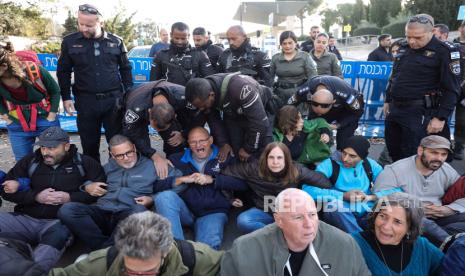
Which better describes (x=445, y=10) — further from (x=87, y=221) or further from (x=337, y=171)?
(x=87, y=221)

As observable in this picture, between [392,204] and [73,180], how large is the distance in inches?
107

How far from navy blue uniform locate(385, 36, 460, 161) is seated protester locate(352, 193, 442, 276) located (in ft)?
6.21

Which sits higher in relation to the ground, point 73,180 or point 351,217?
point 73,180

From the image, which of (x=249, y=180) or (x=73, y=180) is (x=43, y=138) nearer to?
(x=73, y=180)

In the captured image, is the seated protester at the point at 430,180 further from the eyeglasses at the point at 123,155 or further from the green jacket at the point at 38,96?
the green jacket at the point at 38,96

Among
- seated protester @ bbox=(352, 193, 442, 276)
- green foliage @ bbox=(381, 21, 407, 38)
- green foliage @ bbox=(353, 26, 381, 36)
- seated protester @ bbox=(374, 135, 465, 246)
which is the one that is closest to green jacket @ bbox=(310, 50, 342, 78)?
seated protester @ bbox=(374, 135, 465, 246)

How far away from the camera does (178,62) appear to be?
461 centimetres

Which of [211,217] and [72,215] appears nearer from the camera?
[72,215]

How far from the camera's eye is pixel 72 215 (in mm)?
2902

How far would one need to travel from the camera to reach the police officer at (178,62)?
4.59 meters

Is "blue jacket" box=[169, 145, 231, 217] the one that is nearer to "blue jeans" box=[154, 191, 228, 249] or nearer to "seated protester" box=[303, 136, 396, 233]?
"blue jeans" box=[154, 191, 228, 249]

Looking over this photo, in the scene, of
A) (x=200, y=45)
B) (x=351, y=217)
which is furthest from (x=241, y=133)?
(x=200, y=45)

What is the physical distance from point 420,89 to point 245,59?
7.20ft

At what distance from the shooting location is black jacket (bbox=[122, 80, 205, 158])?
130 inches
